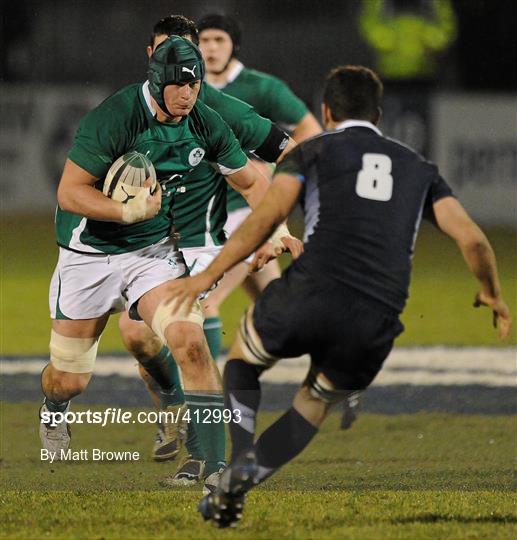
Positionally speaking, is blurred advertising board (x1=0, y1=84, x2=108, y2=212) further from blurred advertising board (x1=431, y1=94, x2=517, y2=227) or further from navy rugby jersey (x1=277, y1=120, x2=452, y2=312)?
navy rugby jersey (x1=277, y1=120, x2=452, y2=312)

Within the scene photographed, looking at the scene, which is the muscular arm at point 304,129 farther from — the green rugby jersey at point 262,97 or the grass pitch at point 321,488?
the grass pitch at point 321,488

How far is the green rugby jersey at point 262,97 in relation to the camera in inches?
329

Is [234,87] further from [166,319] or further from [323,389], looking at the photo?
[323,389]

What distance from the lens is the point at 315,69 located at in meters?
21.0

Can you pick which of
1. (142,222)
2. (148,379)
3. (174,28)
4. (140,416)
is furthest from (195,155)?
(140,416)

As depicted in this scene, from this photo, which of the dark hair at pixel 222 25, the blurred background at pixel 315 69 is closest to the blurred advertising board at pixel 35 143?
the blurred background at pixel 315 69

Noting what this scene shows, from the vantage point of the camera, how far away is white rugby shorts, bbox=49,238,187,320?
6.02 metres

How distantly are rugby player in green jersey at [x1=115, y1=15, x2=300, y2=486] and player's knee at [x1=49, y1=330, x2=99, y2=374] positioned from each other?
292 millimetres

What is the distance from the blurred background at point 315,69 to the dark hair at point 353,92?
13748 mm

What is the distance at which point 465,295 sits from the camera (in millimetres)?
14352

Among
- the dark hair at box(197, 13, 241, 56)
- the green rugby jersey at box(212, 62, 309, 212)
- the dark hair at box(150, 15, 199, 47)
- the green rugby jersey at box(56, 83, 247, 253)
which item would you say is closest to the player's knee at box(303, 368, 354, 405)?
the green rugby jersey at box(56, 83, 247, 253)

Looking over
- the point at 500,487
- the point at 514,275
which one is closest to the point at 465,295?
the point at 514,275

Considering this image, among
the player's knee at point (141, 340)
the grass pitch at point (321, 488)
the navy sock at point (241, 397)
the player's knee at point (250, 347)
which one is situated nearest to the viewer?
the player's knee at point (250, 347)

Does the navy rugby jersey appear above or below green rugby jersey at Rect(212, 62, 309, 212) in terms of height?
above
